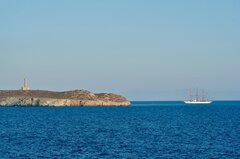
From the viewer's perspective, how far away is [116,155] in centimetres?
6781

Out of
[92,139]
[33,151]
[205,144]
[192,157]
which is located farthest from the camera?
[92,139]

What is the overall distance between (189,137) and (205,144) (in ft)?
39.1

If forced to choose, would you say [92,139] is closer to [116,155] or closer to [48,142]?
[48,142]

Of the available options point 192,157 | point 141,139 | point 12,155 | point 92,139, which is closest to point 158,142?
point 141,139

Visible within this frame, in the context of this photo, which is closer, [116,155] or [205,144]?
[116,155]

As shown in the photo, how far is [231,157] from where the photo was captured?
66.3 meters

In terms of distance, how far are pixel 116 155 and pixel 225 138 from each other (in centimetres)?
2986

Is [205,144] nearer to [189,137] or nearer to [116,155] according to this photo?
[189,137]

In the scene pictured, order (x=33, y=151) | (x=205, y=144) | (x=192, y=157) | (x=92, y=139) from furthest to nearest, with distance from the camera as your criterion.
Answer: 1. (x=92, y=139)
2. (x=205, y=144)
3. (x=33, y=151)
4. (x=192, y=157)

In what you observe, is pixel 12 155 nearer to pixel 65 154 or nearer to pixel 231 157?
pixel 65 154

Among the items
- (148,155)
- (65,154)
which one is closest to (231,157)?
(148,155)

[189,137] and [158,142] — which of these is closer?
[158,142]

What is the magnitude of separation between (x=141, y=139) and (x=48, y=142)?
1692 cm

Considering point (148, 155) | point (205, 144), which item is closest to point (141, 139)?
point (205, 144)
